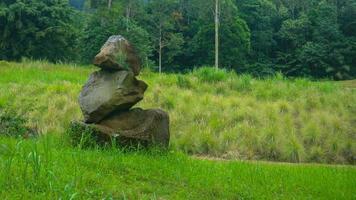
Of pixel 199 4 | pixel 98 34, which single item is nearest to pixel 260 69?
pixel 199 4

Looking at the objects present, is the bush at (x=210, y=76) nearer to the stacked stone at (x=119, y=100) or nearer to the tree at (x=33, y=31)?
the stacked stone at (x=119, y=100)

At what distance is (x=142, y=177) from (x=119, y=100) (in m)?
3.18

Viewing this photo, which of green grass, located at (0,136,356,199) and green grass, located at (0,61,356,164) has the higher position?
green grass, located at (0,136,356,199)

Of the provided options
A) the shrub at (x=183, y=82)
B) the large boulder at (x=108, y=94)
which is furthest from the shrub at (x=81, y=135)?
the shrub at (x=183, y=82)

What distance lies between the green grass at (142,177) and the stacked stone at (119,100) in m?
0.66

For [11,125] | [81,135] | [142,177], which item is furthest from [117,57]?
[142,177]

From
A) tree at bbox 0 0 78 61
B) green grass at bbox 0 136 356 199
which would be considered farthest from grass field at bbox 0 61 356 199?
tree at bbox 0 0 78 61

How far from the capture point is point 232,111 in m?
15.6

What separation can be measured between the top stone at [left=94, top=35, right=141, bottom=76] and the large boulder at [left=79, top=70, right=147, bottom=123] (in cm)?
19

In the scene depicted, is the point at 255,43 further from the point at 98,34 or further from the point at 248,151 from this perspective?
the point at 248,151

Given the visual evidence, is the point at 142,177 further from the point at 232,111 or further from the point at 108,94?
the point at 232,111

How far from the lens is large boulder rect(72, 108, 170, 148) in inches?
383

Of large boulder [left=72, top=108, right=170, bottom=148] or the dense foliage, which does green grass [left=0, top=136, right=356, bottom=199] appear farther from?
the dense foliage

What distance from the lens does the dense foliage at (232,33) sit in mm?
44625
